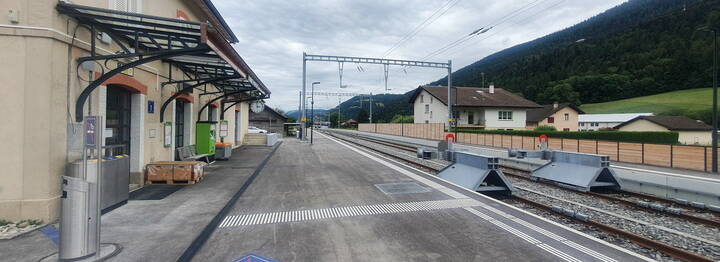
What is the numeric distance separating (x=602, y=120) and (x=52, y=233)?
250ft

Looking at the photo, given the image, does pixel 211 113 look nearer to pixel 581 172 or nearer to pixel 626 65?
pixel 581 172

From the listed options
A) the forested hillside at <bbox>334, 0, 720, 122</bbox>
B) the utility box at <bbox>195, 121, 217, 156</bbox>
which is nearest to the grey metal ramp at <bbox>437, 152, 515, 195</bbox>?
the utility box at <bbox>195, 121, 217, 156</bbox>

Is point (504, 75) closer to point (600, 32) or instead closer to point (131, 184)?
point (600, 32)

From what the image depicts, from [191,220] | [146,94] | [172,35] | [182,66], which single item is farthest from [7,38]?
[182,66]

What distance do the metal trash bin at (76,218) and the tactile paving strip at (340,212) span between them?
2.01 metres

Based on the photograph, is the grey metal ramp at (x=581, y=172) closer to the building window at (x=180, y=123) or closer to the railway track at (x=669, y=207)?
the railway track at (x=669, y=207)

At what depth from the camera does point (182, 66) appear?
11555mm

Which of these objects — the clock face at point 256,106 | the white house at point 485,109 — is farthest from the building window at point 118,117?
the white house at point 485,109

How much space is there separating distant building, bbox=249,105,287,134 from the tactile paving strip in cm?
3735

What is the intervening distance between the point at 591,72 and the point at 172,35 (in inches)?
4308

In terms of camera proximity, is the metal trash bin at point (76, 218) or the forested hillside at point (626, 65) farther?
the forested hillside at point (626, 65)

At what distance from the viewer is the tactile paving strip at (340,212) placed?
622 cm

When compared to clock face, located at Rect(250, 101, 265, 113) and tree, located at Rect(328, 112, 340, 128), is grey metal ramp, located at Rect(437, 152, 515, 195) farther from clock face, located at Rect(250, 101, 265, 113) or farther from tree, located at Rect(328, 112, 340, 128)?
tree, located at Rect(328, 112, 340, 128)

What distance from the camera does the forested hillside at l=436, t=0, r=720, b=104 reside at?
247 feet
